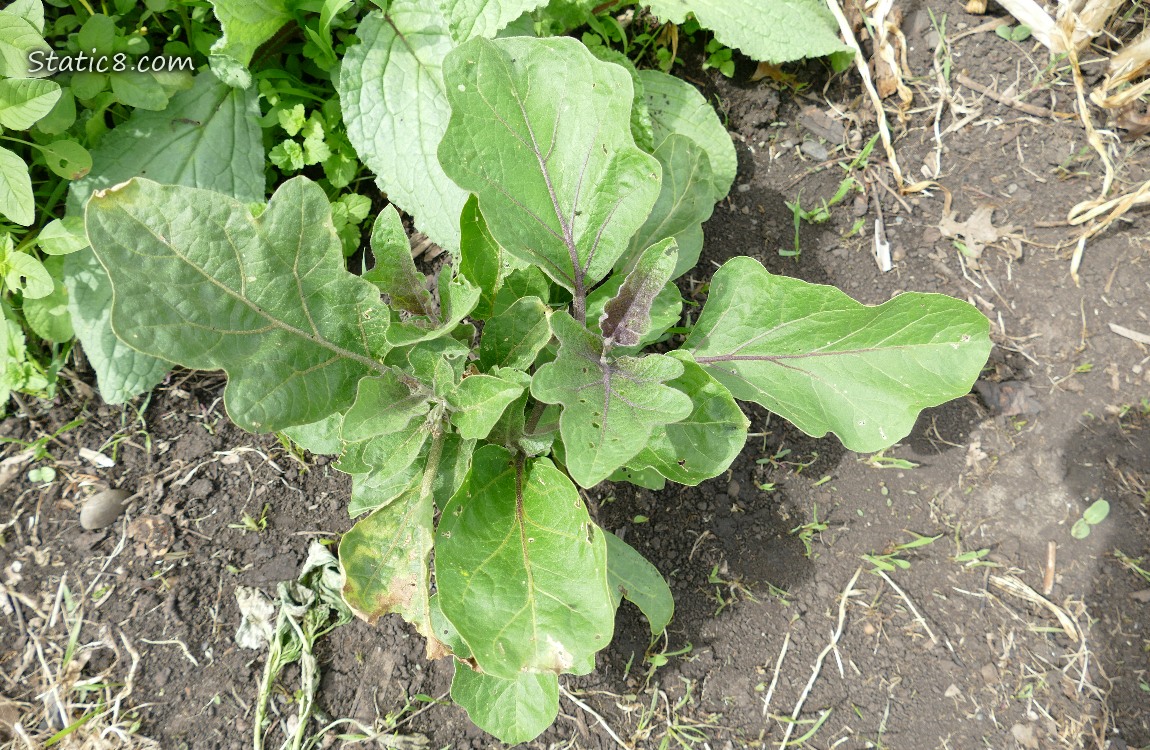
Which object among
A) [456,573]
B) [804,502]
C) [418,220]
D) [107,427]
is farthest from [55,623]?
[804,502]

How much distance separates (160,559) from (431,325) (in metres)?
1.17

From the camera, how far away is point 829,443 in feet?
7.36

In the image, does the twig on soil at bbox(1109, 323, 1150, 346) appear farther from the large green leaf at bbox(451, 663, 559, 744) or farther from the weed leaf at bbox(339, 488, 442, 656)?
the weed leaf at bbox(339, 488, 442, 656)

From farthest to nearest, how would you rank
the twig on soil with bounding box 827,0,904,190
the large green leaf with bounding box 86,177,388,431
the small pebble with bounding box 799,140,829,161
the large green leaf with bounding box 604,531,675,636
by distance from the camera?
1. the small pebble with bounding box 799,140,829,161
2. the twig on soil with bounding box 827,0,904,190
3. the large green leaf with bounding box 604,531,675,636
4. the large green leaf with bounding box 86,177,388,431

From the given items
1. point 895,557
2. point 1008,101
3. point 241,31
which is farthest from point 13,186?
point 1008,101

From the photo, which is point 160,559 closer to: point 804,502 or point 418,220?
point 418,220

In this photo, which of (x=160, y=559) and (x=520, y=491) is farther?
(x=160, y=559)

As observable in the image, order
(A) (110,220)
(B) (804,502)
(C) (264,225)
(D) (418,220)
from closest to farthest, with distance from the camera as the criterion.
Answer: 1. (A) (110,220)
2. (C) (264,225)
3. (D) (418,220)
4. (B) (804,502)

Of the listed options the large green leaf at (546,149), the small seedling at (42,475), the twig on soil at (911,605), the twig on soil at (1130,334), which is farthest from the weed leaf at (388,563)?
the twig on soil at (1130,334)

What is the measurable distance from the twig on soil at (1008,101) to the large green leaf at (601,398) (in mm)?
1738

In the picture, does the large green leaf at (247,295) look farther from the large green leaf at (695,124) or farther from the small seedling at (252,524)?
the large green leaf at (695,124)

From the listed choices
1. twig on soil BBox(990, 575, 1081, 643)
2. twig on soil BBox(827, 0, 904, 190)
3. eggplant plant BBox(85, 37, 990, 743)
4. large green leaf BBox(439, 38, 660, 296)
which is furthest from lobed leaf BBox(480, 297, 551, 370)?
twig on soil BBox(990, 575, 1081, 643)

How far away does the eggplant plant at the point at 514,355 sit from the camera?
55.7 inches

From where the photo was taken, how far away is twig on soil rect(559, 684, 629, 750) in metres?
2.04
